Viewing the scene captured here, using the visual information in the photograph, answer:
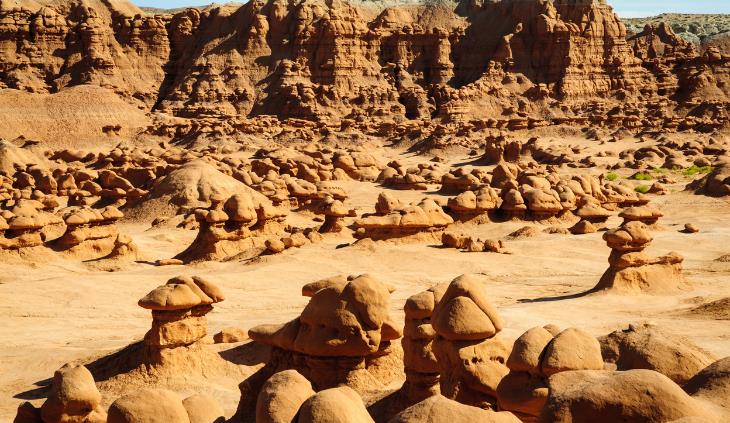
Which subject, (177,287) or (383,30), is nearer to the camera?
(177,287)

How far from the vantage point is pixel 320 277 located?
15062 mm

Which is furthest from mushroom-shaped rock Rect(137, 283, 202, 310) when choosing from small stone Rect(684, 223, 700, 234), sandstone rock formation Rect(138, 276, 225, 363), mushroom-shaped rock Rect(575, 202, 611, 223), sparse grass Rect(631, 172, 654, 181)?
sparse grass Rect(631, 172, 654, 181)

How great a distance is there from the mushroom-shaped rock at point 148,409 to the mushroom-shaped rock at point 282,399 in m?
0.71

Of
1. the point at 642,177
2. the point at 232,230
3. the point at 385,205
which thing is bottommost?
the point at 642,177

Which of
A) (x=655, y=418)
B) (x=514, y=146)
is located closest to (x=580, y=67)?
(x=514, y=146)

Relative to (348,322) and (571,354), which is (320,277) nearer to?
(348,322)

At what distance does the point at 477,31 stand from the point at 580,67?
378 inches

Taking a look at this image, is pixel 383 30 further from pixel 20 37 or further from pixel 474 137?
pixel 20 37

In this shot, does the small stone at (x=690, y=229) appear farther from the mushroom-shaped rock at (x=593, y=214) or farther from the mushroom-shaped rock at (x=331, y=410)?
the mushroom-shaped rock at (x=331, y=410)

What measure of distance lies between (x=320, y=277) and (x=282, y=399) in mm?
9238

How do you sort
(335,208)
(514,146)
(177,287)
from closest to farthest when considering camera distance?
(177,287) → (335,208) → (514,146)

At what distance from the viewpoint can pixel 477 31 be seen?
67062 mm

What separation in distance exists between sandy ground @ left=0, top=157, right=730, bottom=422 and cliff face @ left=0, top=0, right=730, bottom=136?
38561mm

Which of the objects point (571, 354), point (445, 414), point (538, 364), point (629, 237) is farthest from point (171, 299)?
point (629, 237)
